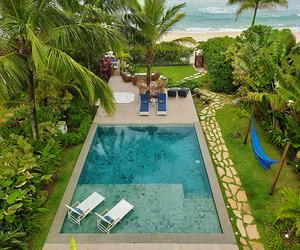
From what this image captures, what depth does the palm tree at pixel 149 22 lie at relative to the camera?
35.6ft

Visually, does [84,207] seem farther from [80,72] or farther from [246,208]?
[246,208]

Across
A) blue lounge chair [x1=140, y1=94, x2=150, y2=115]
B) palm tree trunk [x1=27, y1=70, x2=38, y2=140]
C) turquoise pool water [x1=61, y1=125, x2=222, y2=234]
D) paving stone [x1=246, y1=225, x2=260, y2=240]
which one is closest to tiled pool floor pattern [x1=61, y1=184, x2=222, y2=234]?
turquoise pool water [x1=61, y1=125, x2=222, y2=234]

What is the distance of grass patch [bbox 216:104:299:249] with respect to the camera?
289 inches

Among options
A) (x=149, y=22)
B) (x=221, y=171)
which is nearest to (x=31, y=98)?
(x=149, y=22)

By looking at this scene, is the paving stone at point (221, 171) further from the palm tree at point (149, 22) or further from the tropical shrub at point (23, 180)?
the palm tree at point (149, 22)

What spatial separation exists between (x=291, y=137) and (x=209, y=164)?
3222 mm

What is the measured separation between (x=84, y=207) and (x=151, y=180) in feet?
8.23

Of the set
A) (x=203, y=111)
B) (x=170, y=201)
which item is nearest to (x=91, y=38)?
(x=170, y=201)

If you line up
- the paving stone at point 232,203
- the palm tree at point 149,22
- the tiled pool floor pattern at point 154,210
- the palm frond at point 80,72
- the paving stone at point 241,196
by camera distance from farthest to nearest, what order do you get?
the palm tree at point 149,22 → the paving stone at point 241,196 → the paving stone at point 232,203 → the tiled pool floor pattern at point 154,210 → the palm frond at point 80,72

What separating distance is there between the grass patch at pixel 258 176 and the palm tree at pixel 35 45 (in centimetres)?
542

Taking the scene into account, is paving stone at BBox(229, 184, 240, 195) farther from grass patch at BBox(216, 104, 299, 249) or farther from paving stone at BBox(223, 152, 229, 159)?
paving stone at BBox(223, 152, 229, 159)

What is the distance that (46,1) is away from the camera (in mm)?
7102

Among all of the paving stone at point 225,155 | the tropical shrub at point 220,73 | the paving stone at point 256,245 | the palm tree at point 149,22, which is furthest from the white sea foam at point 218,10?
the paving stone at point 256,245

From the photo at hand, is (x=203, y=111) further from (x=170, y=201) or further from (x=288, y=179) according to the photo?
(x=170, y=201)
